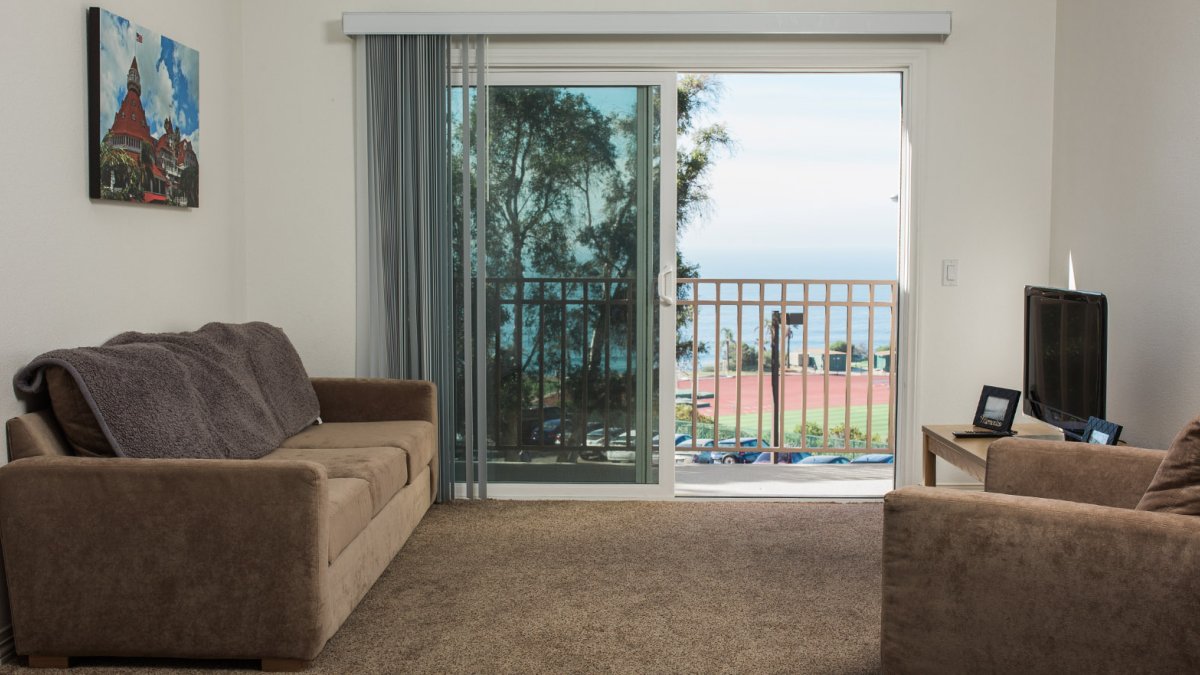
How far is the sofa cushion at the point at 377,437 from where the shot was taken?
3.77 metres

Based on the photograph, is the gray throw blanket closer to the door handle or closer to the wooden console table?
the door handle

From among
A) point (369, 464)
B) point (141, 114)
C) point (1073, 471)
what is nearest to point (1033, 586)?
point (1073, 471)

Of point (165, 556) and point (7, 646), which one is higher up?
point (165, 556)

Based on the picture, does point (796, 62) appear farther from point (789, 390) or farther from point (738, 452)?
point (789, 390)

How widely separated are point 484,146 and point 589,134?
47 centimetres

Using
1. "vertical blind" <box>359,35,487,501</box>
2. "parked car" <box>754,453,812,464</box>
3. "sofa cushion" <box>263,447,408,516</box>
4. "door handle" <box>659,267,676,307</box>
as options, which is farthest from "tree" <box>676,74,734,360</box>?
"sofa cushion" <box>263,447,408,516</box>

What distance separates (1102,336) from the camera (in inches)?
132

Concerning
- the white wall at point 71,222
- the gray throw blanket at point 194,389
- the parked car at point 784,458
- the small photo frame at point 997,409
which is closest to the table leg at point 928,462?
the small photo frame at point 997,409

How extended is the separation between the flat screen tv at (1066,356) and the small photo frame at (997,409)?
0.06 m

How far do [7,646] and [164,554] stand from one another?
20.9 inches

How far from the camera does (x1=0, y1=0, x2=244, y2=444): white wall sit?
2.81m

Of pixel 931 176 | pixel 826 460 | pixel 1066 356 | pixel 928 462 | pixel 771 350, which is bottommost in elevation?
pixel 826 460

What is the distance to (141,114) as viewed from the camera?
352 cm

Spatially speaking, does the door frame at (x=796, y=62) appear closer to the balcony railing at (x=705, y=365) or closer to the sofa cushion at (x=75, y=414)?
the balcony railing at (x=705, y=365)
